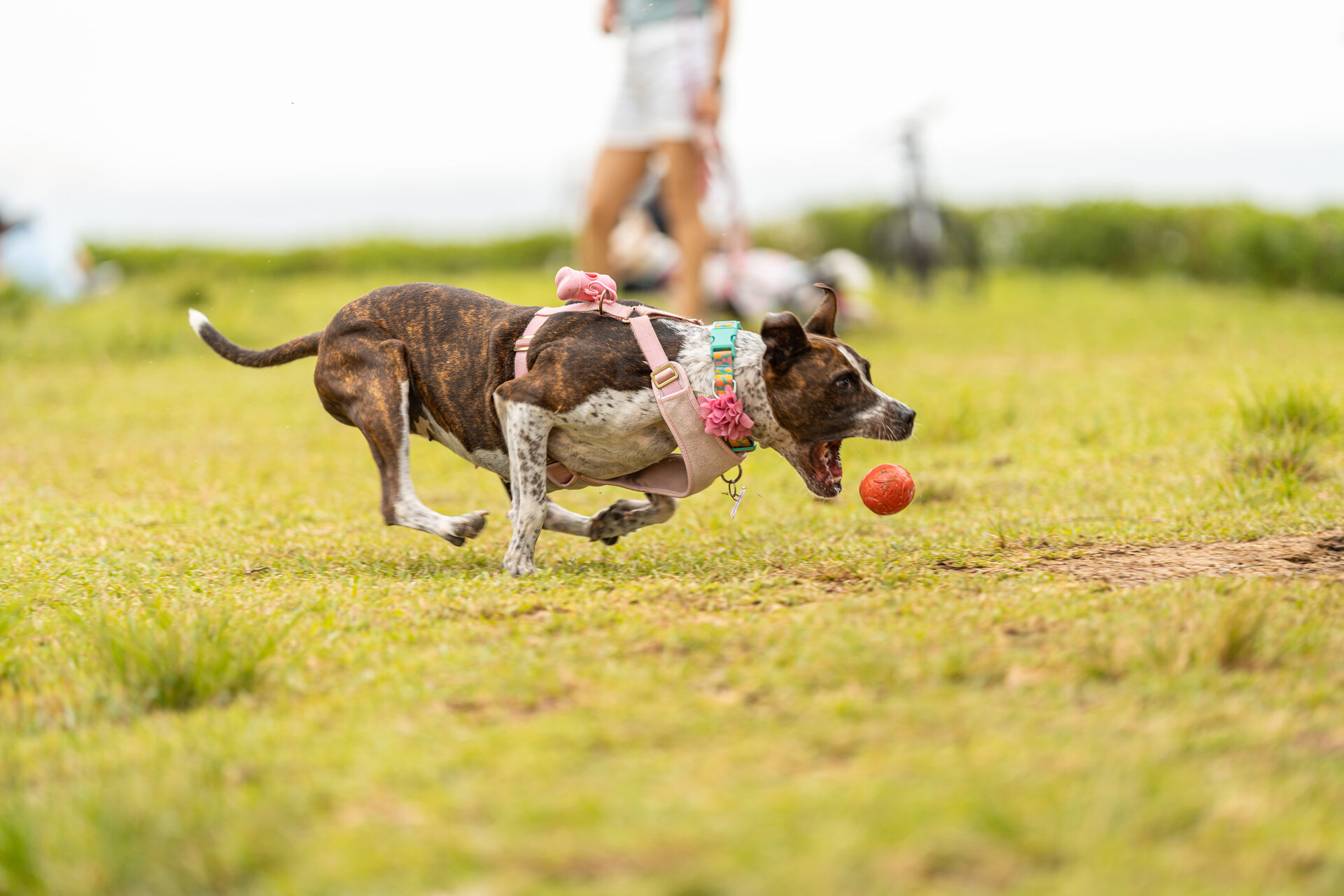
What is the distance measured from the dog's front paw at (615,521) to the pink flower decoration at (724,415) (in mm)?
624

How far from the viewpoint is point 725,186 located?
7711 millimetres

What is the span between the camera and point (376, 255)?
58.9ft

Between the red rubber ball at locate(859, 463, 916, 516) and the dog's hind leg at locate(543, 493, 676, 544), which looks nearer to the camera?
the red rubber ball at locate(859, 463, 916, 516)

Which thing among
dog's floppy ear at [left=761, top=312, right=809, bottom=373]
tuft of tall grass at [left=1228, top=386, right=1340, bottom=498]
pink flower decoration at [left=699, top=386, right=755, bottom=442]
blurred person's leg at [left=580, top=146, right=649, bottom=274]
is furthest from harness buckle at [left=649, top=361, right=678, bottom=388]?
blurred person's leg at [left=580, top=146, right=649, bottom=274]

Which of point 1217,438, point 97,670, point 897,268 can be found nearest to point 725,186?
point 1217,438

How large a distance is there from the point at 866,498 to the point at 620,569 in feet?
2.92

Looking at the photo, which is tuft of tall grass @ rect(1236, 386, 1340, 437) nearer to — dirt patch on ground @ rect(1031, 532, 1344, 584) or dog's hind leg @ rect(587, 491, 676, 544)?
dirt patch on ground @ rect(1031, 532, 1344, 584)

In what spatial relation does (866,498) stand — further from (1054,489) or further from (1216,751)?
(1216,751)

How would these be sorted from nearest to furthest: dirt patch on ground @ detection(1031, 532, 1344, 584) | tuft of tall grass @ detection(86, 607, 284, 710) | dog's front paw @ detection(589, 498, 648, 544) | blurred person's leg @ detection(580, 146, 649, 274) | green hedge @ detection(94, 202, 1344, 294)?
tuft of tall grass @ detection(86, 607, 284, 710) → dirt patch on ground @ detection(1031, 532, 1344, 584) → dog's front paw @ detection(589, 498, 648, 544) → blurred person's leg @ detection(580, 146, 649, 274) → green hedge @ detection(94, 202, 1344, 294)

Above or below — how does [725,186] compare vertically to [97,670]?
above

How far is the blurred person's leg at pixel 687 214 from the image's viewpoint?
7.47 meters

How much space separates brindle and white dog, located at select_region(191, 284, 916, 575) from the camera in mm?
3762

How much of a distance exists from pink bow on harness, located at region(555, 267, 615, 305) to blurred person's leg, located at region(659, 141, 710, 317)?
3.67m

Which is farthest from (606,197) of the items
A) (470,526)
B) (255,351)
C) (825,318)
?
(470,526)
